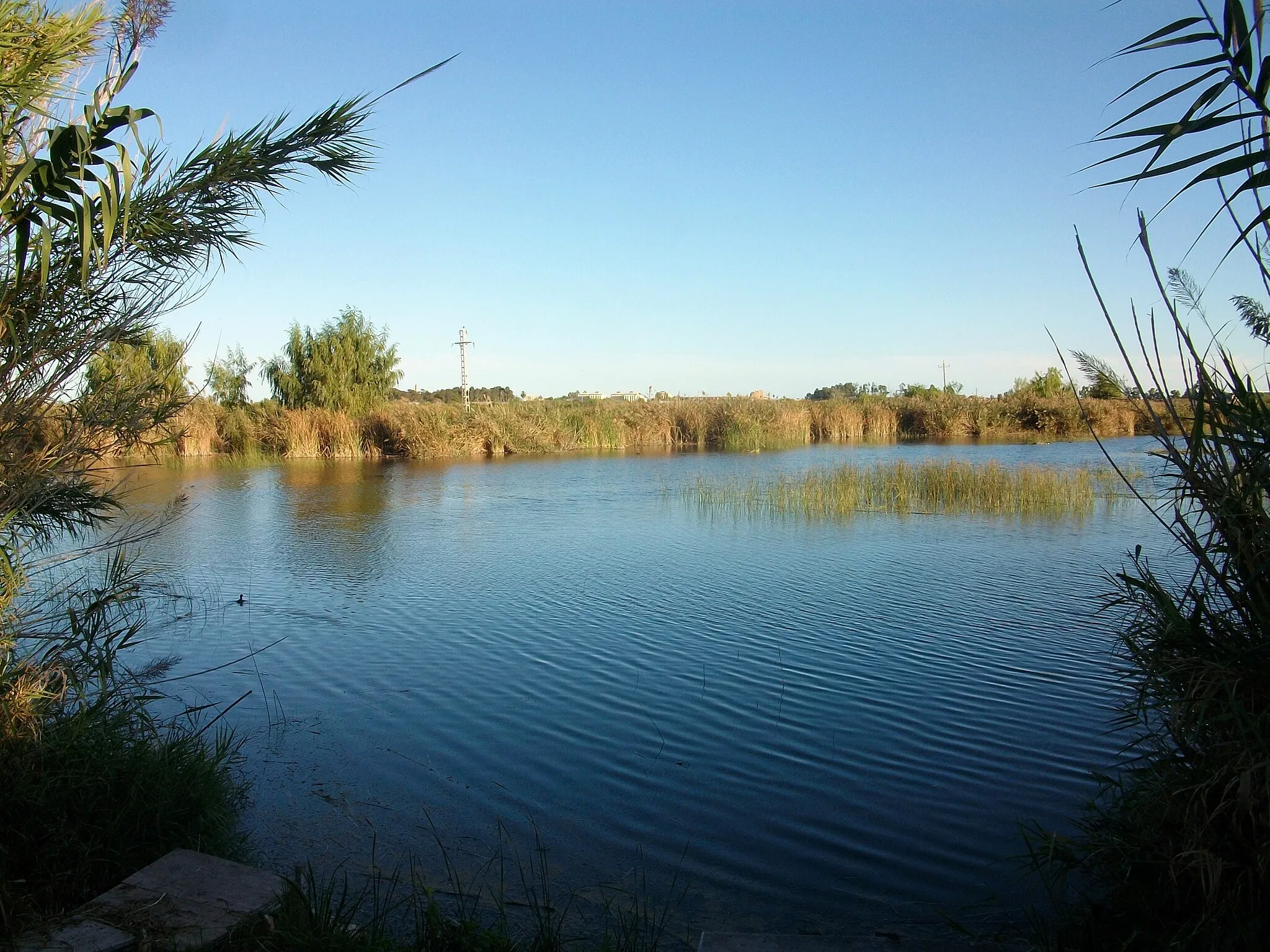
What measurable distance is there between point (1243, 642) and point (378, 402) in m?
44.3

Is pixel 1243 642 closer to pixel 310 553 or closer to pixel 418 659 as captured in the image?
pixel 418 659

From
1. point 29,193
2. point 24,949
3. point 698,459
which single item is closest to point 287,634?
point 29,193

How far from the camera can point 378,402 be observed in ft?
148

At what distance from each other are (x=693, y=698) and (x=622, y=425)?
3970cm

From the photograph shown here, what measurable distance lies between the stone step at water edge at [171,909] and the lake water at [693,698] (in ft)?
2.50

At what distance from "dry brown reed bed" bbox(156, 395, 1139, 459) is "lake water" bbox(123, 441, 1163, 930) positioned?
2502 centimetres

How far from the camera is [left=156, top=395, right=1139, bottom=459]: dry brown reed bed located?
129ft

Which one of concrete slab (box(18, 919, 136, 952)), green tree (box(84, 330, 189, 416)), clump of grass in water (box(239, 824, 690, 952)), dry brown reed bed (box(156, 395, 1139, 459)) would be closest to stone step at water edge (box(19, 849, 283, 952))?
concrete slab (box(18, 919, 136, 952))

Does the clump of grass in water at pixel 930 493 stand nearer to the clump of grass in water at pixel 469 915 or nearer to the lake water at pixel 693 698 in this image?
the lake water at pixel 693 698

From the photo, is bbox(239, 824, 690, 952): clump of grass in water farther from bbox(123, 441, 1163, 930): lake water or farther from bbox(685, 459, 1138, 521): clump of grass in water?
bbox(685, 459, 1138, 521): clump of grass in water

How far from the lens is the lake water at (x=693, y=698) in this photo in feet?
15.9

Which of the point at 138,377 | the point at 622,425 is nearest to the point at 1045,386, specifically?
the point at 622,425

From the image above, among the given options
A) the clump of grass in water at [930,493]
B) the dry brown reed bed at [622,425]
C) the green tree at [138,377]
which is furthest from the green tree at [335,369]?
the green tree at [138,377]

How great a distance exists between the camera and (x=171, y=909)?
3588 mm
